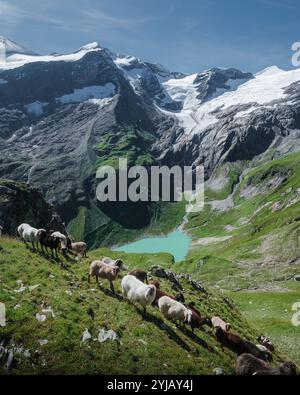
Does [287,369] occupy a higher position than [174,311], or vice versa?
[174,311]

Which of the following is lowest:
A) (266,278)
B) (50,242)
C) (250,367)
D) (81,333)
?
(266,278)

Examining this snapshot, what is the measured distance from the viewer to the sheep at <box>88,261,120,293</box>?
32.3 metres

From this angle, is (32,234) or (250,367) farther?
(32,234)

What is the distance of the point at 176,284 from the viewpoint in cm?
Answer: 4262

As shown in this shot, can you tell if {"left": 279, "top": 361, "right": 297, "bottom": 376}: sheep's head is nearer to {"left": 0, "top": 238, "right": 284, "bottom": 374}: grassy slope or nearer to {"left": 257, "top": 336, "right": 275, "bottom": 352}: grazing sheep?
{"left": 0, "top": 238, "right": 284, "bottom": 374}: grassy slope

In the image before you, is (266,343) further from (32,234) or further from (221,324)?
(32,234)

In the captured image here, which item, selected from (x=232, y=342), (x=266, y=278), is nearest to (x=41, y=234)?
(x=232, y=342)

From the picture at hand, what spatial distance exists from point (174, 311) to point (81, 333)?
7.41 metres

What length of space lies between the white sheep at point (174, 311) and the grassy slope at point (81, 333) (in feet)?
1.98

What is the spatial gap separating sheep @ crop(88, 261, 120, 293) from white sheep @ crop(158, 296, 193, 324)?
393 cm

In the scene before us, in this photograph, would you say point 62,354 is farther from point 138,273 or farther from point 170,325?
point 138,273

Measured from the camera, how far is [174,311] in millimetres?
29891

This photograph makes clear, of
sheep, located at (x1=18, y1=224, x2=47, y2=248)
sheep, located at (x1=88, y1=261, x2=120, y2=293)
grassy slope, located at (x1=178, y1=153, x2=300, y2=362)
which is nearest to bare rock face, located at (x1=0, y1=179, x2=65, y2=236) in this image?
grassy slope, located at (x1=178, y1=153, x2=300, y2=362)

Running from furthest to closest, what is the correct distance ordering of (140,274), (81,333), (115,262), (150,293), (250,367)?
(115,262) < (140,274) < (150,293) < (250,367) < (81,333)
